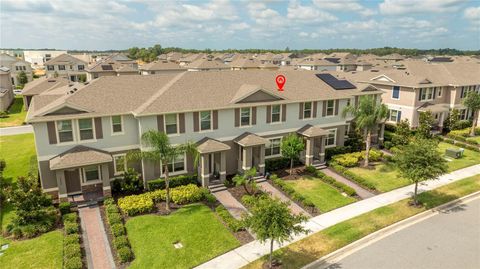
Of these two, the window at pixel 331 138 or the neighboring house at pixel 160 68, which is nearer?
the window at pixel 331 138

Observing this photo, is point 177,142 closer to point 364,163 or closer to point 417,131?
point 364,163

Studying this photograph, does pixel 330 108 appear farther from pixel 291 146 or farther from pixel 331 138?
pixel 291 146

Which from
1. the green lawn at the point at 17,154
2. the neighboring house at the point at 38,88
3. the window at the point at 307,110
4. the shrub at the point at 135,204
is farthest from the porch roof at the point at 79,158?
the neighboring house at the point at 38,88

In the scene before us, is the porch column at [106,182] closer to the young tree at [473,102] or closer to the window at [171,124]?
the window at [171,124]

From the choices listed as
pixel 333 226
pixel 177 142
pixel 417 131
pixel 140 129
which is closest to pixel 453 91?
pixel 417 131

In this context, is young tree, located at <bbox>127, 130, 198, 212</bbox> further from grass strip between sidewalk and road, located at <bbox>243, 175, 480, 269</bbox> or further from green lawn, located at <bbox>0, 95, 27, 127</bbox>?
green lawn, located at <bbox>0, 95, 27, 127</bbox>

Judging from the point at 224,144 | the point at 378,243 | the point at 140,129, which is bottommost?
the point at 378,243

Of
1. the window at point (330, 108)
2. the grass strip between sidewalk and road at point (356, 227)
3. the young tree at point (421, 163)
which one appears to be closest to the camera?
the grass strip between sidewalk and road at point (356, 227)
